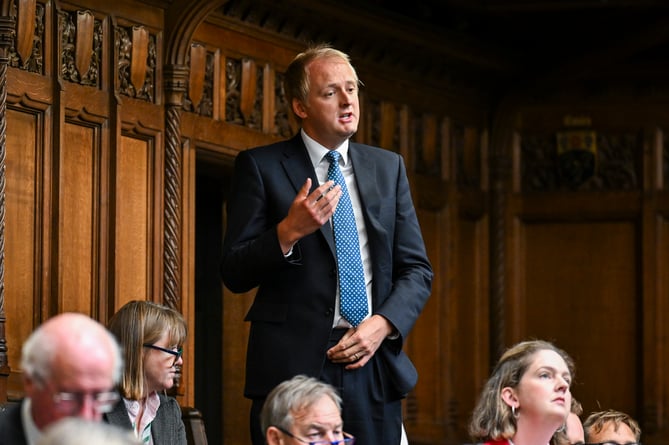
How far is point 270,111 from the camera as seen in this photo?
21.6 ft

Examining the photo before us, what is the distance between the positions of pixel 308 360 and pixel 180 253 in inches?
88.9

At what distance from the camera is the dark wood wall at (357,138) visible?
5.38 meters

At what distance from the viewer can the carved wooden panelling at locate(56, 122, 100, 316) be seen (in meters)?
5.41

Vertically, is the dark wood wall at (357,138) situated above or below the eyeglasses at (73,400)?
above

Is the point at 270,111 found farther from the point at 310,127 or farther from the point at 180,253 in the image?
the point at 310,127

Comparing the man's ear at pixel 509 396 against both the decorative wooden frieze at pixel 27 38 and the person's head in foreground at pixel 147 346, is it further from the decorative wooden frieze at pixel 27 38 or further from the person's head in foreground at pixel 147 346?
the decorative wooden frieze at pixel 27 38

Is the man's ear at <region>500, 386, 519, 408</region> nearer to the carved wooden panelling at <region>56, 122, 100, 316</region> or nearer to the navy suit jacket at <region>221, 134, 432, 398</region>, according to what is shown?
the navy suit jacket at <region>221, 134, 432, 398</region>

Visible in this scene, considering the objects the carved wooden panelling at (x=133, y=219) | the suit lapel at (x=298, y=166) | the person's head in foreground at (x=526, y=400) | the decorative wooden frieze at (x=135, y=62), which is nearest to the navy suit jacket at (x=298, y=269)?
the suit lapel at (x=298, y=166)

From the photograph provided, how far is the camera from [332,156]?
13.2 feet

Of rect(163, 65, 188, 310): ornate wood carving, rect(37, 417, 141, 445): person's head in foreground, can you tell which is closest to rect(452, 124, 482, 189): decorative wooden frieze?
rect(163, 65, 188, 310): ornate wood carving

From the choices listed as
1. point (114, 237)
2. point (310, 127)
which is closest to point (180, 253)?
point (114, 237)

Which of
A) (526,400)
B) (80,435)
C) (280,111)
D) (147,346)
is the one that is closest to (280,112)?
(280,111)

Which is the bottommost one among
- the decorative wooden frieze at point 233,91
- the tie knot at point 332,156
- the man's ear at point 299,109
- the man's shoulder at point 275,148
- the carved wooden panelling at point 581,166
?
the tie knot at point 332,156

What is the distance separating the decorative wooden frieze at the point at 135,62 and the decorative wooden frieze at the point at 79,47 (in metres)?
0.14
